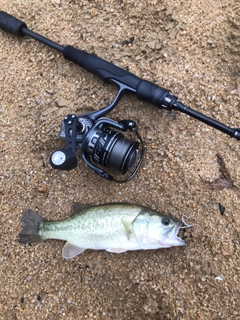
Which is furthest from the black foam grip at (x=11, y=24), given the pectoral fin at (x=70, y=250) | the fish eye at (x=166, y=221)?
the fish eye at (x=166, y=221)

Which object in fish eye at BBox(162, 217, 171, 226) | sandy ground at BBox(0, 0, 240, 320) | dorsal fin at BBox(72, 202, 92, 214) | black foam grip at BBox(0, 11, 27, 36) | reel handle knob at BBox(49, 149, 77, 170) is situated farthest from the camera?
black foam grip at BBox(0, 11, 27, 36)

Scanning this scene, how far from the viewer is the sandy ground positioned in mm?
2676

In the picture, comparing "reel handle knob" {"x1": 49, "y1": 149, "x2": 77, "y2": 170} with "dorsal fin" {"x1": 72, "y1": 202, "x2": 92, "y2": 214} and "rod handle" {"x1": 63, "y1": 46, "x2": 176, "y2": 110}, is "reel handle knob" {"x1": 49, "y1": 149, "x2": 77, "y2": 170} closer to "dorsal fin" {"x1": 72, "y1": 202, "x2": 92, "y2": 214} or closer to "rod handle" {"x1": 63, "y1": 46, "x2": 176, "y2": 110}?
"dorsal fin" {"x1": 72, "y1": 202, "x2": 92, "y2": 214}

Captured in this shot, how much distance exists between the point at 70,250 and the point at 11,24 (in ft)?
6.51

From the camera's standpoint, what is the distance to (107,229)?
2643 mm

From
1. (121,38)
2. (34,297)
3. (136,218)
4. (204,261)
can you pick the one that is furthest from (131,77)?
(34,297)

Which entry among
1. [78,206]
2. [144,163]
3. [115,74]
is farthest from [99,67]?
[78,206]

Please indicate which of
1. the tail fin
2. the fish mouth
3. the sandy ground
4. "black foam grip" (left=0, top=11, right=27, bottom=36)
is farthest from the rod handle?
the tail fin

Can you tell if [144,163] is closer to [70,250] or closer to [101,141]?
[101,141]

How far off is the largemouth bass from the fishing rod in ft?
1.00

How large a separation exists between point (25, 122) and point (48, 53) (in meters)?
0.65

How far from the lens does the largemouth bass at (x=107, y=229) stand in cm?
254

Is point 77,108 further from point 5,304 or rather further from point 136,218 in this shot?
point 5,304

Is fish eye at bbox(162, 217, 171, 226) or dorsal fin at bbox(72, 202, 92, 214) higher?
fish eye at bbox(162, 217, 171, 226)
